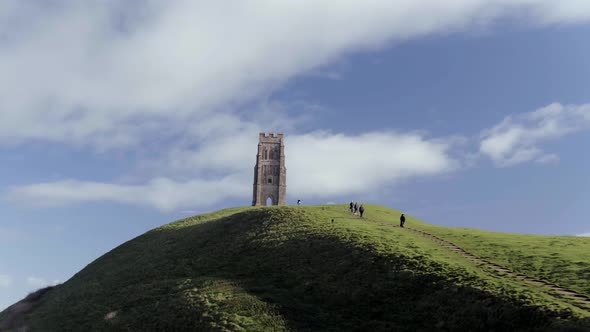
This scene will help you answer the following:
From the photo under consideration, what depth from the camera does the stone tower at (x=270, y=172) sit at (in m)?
117

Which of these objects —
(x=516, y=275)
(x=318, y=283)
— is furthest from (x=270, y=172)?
(x=516, y=275)

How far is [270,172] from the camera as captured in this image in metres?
120

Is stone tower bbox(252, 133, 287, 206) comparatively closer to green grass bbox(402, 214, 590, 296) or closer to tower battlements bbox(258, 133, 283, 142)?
tower battlements bbox(258, 133, 283, 142)

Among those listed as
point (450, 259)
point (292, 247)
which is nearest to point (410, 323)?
point (450, 259)

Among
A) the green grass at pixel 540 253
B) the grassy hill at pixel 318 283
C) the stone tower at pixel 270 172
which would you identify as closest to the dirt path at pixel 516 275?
the green grass at pixel 540 253

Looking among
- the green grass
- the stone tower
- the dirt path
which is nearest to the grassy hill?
the green grass

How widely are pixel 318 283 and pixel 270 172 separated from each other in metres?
79.5

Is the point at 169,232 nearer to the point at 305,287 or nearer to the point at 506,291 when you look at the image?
the point at 305,287

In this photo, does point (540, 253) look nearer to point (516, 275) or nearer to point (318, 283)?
point (516, 275)

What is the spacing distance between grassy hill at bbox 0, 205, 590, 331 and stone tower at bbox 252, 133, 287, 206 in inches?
2041

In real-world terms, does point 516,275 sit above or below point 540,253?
below

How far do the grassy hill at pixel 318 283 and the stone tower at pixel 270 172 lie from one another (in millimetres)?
51854

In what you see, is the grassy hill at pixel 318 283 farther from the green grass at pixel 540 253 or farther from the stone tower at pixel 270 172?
the stone tower at pixel 270 172

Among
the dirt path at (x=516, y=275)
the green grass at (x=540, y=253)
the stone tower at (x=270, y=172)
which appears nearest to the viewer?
the dirt path at (x=516, y=275)
